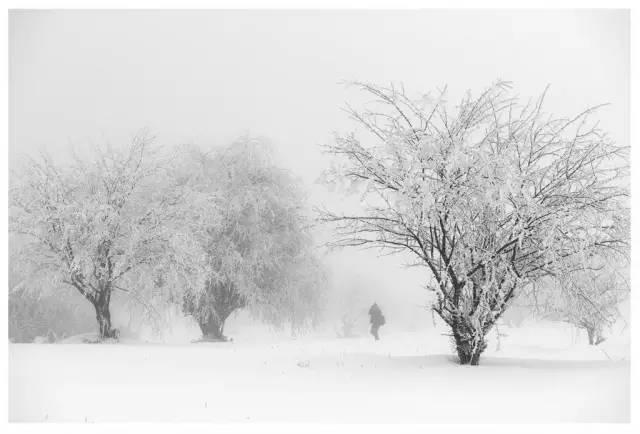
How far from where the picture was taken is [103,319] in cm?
1711

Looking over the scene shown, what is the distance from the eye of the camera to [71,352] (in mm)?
13133

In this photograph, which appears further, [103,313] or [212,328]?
[212,328]

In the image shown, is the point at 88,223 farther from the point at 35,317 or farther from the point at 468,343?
the point at 35,317

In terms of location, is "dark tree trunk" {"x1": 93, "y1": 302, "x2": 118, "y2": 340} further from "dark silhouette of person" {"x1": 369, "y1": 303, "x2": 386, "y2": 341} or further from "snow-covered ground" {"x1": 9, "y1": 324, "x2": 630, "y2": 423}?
"dark silhouette of person" {"x1": 369, "y1": 303, "x2": 386, "y2": 341}

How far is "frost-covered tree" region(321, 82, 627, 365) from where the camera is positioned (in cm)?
1048

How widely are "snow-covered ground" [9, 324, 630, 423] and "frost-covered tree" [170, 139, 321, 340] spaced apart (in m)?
8.23

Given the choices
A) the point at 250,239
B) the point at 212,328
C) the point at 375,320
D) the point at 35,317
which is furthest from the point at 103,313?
the point at 35,317

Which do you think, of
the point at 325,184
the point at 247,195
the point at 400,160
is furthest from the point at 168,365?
the point at 247,195

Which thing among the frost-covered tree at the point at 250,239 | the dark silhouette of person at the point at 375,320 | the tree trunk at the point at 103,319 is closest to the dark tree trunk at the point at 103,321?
the tree trunk at the point at 103,319

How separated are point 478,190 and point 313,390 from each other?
480 cm

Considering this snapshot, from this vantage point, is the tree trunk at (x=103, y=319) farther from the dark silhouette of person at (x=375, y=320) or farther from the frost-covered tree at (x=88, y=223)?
the dark silhouette of person at (x=375, y=320)

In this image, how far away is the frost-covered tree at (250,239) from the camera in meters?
20.8

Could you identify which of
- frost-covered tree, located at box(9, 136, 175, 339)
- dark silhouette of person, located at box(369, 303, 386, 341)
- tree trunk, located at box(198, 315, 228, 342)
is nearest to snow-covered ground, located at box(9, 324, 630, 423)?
frost-covered tree, located at box(9, 136, 175, 339)
